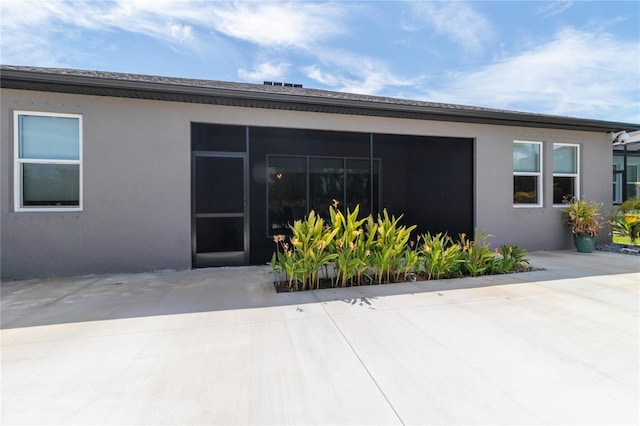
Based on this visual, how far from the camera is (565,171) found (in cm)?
750

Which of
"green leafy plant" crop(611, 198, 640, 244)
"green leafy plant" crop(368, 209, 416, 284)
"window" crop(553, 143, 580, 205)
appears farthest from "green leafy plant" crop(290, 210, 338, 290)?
"green leafy plant" crop(611, 198, 640, 244)

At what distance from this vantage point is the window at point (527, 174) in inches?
281

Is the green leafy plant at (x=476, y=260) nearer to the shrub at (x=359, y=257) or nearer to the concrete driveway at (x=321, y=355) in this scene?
the shrub at (x=359, y=257)

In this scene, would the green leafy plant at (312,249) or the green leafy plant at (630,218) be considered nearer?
the green leafy plant at (312,249)

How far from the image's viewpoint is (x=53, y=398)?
71.9 inches

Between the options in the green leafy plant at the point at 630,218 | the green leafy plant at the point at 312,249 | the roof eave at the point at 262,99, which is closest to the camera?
the green leafy plant at the point at 312,249

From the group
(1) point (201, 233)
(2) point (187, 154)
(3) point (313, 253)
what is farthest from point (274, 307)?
(2) point (187, 154)

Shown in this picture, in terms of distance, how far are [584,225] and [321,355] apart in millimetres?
7799

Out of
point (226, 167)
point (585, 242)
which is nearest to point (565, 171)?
point (585, 242)

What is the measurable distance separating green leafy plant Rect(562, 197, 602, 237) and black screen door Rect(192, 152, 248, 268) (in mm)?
7797

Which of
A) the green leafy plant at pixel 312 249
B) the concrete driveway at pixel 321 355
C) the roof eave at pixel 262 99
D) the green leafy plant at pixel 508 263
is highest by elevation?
the roof eave at pixel 262 99

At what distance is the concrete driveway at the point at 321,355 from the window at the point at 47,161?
4.95 ft

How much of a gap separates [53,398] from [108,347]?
645 millimetres

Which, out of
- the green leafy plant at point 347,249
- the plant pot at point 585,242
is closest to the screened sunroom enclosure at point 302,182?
the green leafy plant at point 347,249
